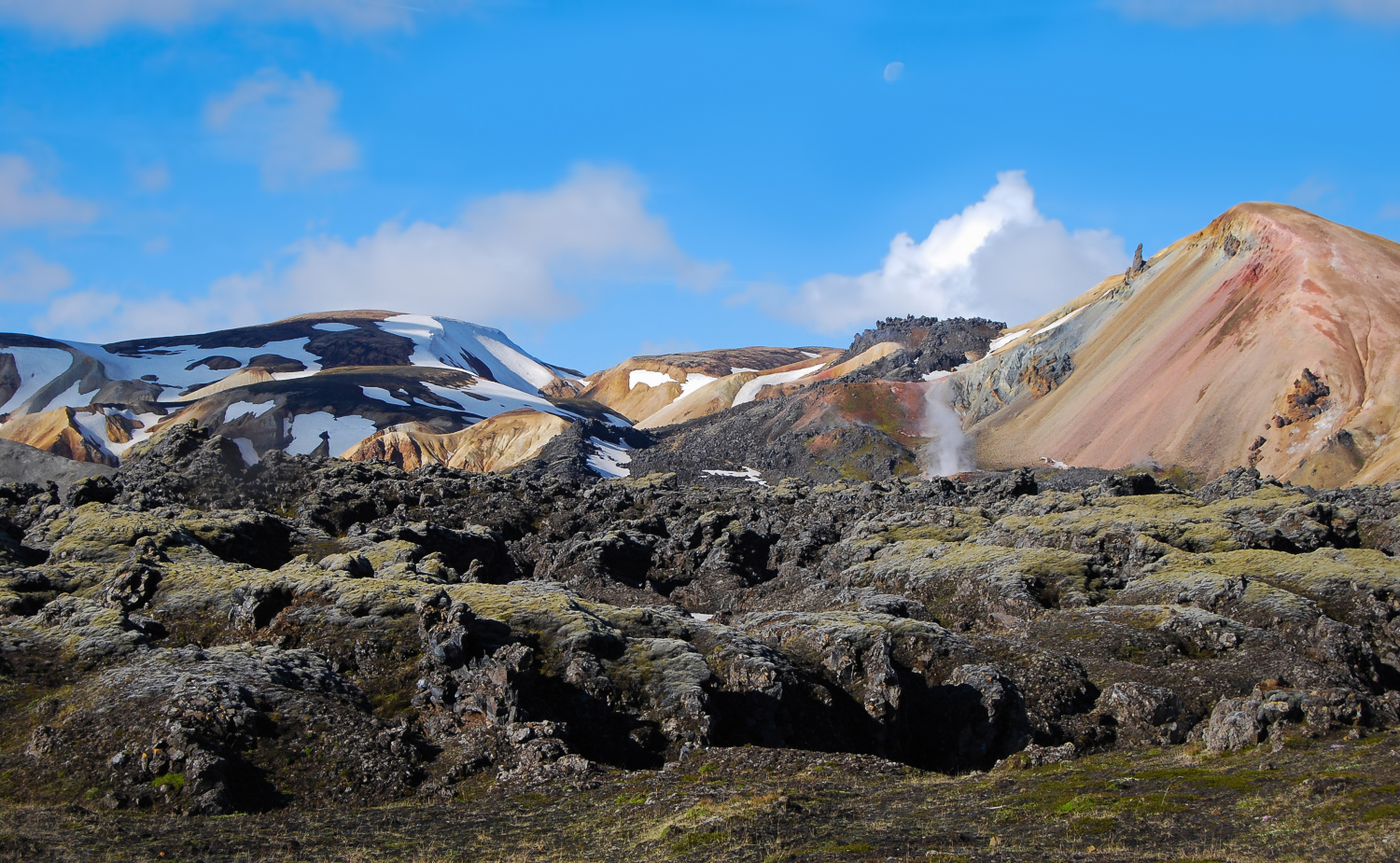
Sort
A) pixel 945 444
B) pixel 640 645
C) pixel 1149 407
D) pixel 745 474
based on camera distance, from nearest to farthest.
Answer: pixel 640 645, pixel 1149 407, pixel 745 474, pixel 945 444

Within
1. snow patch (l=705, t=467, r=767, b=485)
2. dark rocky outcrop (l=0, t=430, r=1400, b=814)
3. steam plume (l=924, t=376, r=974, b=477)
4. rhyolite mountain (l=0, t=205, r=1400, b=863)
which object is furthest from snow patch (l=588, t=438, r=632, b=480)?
dark rocky outcrop (l=0, t=430, r=1400, b=814)

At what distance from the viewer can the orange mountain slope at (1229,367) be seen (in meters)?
126

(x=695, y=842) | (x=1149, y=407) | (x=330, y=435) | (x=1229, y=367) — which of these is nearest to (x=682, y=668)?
(x=695, y=842)

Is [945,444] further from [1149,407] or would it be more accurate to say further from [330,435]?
[330,435]

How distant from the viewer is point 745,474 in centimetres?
16362

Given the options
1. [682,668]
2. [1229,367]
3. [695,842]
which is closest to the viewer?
[695,842]

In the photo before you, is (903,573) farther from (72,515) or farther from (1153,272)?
(1153,272)

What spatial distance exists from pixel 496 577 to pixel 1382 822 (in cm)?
6235

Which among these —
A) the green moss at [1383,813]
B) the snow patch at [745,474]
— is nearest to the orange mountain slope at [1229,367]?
the snow patch at [745,474]

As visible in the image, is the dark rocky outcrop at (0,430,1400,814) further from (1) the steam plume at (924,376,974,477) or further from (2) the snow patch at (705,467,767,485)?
(1) the steam plume at (924,376,974,477)

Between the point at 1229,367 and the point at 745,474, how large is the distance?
7403cm

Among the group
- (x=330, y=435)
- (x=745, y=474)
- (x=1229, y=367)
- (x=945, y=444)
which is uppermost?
(x=1229, y=367)

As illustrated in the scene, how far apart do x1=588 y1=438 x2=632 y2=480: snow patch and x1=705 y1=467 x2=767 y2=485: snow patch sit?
14777 millimetres

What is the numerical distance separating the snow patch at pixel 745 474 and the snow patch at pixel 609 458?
14.8m
